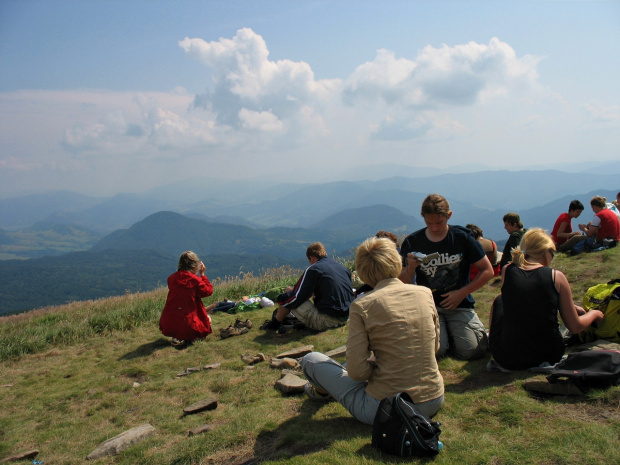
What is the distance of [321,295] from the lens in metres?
7.29

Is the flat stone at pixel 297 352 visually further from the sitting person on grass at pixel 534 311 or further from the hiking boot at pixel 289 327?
the sitting person on grass at pixel 534 311

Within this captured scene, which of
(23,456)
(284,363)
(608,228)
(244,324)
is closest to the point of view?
(23,456)

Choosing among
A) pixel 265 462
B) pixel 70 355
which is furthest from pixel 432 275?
pixel 70 355

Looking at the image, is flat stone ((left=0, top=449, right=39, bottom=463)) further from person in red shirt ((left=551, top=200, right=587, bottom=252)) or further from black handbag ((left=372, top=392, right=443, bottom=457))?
person in red shirt ((left=551, top=200, right=587, bottom=252))

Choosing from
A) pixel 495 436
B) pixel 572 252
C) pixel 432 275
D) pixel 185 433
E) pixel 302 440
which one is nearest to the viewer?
pixel 495 436

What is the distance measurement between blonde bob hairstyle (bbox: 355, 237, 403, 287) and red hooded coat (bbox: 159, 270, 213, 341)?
16.8 feet

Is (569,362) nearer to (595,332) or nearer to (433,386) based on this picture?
(595,332)

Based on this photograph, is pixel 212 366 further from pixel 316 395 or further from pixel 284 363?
pixel 316 395

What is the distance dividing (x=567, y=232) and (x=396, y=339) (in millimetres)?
10509

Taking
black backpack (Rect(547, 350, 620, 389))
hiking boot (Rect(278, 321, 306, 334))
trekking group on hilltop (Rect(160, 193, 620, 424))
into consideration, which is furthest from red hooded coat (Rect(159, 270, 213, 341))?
black backpack (Rect(547, 350, 620, 389))

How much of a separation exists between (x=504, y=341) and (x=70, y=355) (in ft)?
26.0

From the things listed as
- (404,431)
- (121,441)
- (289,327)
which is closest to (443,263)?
(404,431)

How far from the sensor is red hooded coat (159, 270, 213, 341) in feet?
25.0

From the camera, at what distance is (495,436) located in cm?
313
